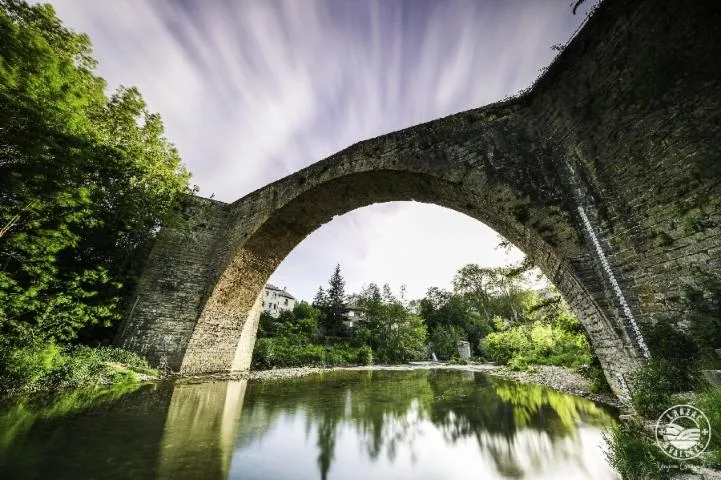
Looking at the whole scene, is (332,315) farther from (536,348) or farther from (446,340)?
(536,348)

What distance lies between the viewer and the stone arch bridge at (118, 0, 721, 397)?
347 cm

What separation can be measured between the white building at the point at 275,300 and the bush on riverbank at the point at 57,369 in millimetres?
36159

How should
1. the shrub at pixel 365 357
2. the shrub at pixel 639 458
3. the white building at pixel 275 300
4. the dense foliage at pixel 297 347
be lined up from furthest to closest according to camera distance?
1. the white building at pixel 275 300
2. the shrub at pixel 365 357
3. the dense foliage at pixel 297 347
4. the shrub at pixel 639 458

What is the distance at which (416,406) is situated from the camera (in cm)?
560

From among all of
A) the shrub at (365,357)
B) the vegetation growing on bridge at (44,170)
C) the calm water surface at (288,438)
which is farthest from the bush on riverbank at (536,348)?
the vegetation growing on bridge at (44,170)

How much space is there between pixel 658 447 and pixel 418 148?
546 centimetres

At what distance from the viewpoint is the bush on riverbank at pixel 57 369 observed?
415 cm

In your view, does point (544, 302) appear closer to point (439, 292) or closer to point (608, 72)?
point (608, 72)

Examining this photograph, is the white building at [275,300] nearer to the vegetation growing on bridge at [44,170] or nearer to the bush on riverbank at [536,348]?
the bush on riverbank at [536,348]

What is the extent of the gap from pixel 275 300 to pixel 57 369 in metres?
40.9

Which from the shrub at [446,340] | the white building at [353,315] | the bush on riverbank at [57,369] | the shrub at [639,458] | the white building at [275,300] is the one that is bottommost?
the shrub at [639,458]

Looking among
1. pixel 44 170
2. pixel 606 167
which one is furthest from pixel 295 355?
pixel 606 167

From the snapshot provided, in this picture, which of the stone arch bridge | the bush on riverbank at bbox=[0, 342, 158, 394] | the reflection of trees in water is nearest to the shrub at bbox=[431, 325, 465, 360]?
the reflection of trees in water

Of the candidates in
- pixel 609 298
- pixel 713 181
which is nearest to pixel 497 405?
pixel 609 298
